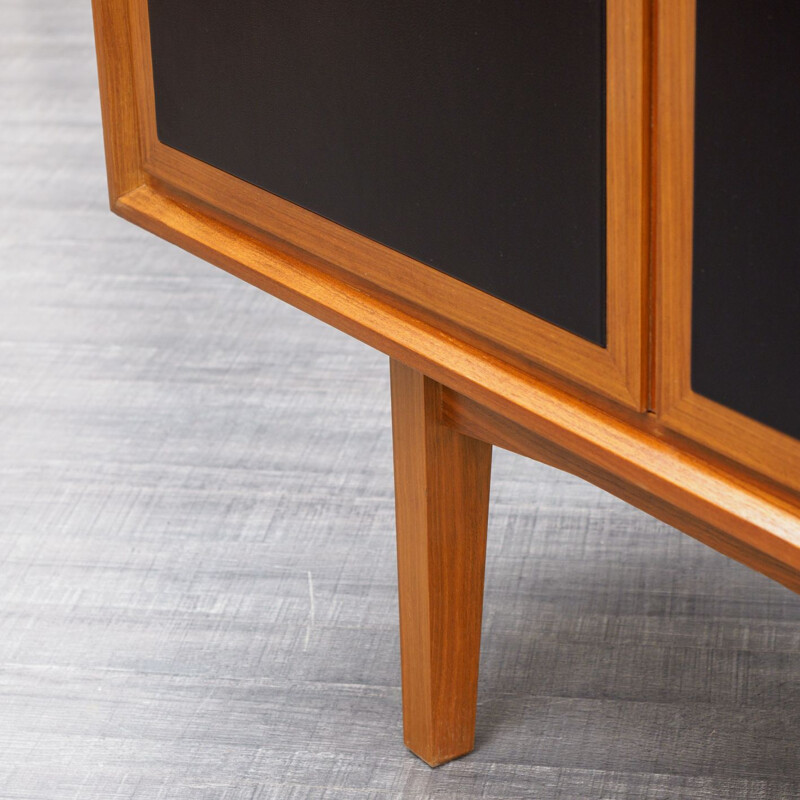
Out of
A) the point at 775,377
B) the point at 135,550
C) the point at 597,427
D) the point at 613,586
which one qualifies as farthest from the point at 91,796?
the point at 775,377

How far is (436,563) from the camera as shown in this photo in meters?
1.28

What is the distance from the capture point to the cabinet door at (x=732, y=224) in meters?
0.67

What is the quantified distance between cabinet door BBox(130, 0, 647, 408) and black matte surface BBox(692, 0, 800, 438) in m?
0.04

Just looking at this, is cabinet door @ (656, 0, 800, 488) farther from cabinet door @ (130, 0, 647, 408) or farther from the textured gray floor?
the textured gray floor

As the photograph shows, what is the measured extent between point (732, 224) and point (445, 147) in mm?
234

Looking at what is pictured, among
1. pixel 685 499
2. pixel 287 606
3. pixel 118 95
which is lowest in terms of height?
pixel 287 606

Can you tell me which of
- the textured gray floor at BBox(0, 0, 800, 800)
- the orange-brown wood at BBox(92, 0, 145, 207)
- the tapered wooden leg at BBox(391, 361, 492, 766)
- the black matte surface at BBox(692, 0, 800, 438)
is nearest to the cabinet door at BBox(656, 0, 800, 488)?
the black matte surface at BBox(692, 0, 800, 438)

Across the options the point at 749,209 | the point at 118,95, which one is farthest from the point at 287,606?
the point at 749,209

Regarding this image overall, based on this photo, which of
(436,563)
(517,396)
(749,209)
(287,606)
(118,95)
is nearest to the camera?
(749,209)

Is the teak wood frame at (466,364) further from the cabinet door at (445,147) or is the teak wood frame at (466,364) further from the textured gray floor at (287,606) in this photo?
the textured gray floor at (287,606)

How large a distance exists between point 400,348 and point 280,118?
0.21m

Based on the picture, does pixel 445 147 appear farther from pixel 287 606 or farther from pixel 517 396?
pixel 287 606

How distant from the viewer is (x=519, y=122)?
82 cm

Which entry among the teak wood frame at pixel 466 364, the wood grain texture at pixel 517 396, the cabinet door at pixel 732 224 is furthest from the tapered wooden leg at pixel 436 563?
the cabinet door at pixel 732 224
